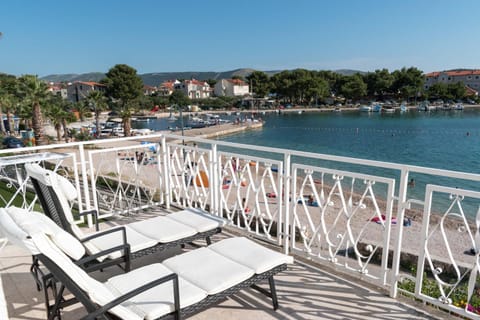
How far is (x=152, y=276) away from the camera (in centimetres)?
220

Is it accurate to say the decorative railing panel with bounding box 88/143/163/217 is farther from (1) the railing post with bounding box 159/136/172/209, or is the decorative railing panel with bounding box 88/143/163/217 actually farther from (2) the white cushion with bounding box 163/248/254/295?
(2) the white cushion with bounding box 163/248/254/295

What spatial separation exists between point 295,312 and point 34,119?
2493 centimetres

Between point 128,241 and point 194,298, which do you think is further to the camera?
point 128,241

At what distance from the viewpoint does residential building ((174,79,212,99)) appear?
94394 millimetres

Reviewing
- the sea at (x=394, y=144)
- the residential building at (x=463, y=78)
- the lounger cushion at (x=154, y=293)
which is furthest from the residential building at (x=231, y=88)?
the lounger cushion at (x=154, y=293)

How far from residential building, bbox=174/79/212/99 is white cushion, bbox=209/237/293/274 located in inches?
3725

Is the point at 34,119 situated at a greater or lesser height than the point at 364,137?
greater

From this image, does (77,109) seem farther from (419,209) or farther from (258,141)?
(419,209)

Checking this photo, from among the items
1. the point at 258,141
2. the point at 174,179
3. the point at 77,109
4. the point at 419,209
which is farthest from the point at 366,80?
the point at 174,179

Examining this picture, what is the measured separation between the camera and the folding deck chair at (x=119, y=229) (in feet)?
8.49

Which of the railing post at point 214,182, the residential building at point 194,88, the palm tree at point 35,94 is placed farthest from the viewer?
the residential building at point 194,88

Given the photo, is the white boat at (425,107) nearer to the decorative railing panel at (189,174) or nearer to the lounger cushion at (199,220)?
the decorative railing panel at (189,174)

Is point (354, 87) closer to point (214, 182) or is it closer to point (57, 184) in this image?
point (214, 182)

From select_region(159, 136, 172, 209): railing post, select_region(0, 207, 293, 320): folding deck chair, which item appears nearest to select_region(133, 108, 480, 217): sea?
select_region(159, 136, 172, 209): railing post
